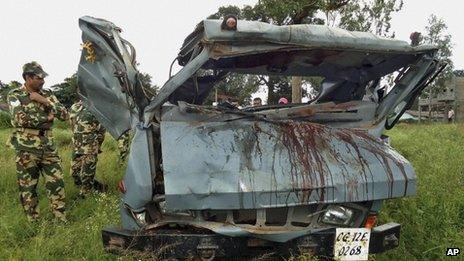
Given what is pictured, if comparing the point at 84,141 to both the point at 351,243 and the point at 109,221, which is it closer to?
the point at 109,221

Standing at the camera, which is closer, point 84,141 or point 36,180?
point 36,180

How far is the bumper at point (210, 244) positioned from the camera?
9.87 feet

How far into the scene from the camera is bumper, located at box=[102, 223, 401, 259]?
9.87 ft

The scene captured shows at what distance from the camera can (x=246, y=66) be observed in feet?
16.0

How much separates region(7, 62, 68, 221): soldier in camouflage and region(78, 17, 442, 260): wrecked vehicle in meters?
1.03

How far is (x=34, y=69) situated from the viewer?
15.2ft

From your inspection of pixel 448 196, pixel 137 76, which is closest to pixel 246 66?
pixel 137 76

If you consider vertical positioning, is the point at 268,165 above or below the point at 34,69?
below

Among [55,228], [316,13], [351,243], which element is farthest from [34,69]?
[316,13]

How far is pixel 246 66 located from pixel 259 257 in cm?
232

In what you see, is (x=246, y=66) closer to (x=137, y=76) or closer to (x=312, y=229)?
(x=137, y=76)

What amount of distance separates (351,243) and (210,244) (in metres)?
0.96

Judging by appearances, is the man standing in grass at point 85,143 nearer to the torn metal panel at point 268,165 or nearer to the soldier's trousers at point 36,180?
the soldier's trousers at point 36,180

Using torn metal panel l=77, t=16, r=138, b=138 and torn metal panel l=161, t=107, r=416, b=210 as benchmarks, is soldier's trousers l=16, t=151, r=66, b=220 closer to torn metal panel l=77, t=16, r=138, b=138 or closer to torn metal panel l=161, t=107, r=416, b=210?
torn metal panel l=77, t=16, r=138, b=138
